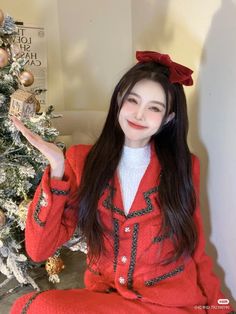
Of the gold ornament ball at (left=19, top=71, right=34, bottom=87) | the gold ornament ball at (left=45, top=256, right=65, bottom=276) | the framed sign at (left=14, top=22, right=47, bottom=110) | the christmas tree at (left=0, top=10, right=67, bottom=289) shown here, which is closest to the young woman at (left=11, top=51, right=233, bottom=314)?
the christmas tree at (left=0, top=10, right=67, bottom=289)

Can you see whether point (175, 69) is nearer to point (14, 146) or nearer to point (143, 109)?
point (143, 109)

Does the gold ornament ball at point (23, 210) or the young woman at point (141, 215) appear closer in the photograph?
the young woman at point (141, 215)

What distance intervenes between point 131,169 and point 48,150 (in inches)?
10.7

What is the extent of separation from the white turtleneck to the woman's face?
0.24ft

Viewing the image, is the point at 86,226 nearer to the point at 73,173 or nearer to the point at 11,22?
the point at 73,173

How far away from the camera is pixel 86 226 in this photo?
94 centimetres

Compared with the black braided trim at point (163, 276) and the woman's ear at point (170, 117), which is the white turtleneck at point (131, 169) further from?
the black braided trim at point (163, 276)

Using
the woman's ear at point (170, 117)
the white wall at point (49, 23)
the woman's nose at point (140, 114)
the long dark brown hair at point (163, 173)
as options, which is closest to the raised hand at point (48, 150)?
the long dark brown hair at point (163, 173)

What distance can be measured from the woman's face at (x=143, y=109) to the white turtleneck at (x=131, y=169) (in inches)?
2.9

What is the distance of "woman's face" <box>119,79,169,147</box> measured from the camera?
3.01 ft

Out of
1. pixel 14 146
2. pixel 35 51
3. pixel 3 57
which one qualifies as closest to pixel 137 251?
pixel 14 146

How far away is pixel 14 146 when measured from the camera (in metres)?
1.08

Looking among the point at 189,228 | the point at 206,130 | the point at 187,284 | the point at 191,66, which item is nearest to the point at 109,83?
the point at 191,66

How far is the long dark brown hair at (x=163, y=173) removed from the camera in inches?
36.8
